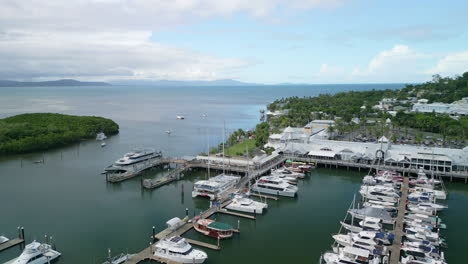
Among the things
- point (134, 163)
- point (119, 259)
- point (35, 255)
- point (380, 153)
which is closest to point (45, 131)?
point (134, 163)

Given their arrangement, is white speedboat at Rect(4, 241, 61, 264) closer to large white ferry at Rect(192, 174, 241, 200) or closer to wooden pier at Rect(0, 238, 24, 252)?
wooden pier at Rect(0, 238, 24, 252)

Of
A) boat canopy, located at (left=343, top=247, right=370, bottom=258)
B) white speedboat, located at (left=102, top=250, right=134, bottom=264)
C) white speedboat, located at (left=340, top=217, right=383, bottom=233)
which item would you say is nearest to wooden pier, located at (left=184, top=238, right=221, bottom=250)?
white speedboat, located at (left=102, top=250, right=134, bottom=264)

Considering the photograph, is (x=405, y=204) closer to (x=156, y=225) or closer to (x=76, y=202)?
(x=156, y=225)

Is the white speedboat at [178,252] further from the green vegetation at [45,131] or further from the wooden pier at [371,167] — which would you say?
the green vegetation at [45,131]

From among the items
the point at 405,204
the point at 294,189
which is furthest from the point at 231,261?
the point at 405,204

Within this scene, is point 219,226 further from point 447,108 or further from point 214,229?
point 447,108

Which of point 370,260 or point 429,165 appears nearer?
point 370,260

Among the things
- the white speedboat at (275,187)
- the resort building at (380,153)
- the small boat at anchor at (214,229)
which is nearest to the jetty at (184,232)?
the small boat at anchor at (214,229)
